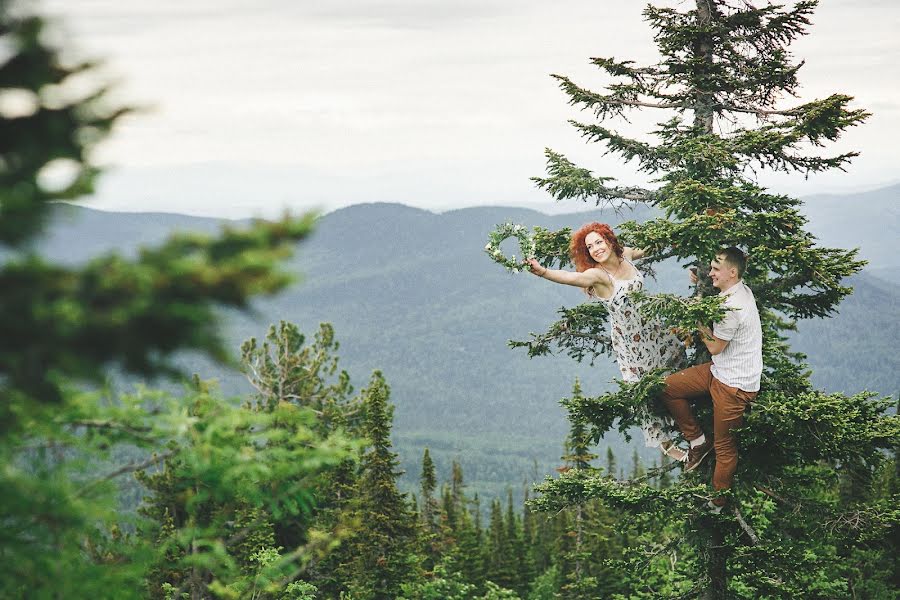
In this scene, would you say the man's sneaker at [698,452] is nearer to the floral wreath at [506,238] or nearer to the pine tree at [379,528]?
the floral wreath at [506,238]

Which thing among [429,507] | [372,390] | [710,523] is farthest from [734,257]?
[429,507]

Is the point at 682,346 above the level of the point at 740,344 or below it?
below

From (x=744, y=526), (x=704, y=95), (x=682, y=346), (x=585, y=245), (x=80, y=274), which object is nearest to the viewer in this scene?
(x=80, y=274)

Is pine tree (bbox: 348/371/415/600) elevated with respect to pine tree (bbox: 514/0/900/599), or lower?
lower

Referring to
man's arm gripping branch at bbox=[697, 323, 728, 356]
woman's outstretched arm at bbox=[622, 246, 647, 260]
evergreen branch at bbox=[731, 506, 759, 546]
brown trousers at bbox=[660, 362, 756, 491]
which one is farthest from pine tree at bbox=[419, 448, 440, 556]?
man's arm gripping branch at bbox=[697, 323, 728, 356]

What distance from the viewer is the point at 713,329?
7.96m

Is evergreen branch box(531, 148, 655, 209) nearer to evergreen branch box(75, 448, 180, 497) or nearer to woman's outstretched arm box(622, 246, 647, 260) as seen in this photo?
woman's outstretched arm box(622, 246, 647, 260)

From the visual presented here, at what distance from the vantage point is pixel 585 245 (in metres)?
8.44

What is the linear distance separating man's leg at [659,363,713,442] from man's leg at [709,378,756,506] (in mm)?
170

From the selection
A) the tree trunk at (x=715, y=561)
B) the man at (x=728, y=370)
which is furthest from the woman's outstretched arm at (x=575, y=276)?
the tree trunk at (x=715, y=561)

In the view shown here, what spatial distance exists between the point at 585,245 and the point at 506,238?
947 mm

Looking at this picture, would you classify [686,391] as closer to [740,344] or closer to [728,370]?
[728,370]

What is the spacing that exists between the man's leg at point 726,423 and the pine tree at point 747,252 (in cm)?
16

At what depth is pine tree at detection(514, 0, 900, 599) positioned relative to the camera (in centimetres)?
794
